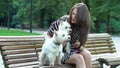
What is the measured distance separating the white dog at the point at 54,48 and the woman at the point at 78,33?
209mm

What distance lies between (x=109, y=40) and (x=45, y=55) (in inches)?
116

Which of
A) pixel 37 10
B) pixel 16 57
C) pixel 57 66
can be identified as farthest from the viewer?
pixel 37 10

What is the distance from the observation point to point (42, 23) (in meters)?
49.6

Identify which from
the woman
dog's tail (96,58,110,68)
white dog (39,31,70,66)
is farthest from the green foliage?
white dog (39,31,70,66)

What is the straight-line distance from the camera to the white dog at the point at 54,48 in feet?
16.1

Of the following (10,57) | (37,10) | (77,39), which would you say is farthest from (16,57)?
(37,10)

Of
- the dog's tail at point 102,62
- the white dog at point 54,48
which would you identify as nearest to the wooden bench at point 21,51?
the dog's tail at point 102,62

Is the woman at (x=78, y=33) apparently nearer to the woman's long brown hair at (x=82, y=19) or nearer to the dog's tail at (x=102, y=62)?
the woman's long brown hair at (x=82, y=19)

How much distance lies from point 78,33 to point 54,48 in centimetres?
58

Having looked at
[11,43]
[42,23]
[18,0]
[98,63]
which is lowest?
[98,63]

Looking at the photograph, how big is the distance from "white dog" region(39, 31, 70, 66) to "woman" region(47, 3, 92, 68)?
209 millimetres

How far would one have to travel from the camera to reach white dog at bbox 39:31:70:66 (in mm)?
4910

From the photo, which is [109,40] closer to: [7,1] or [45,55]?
[45,55]

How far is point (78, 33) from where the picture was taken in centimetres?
538
